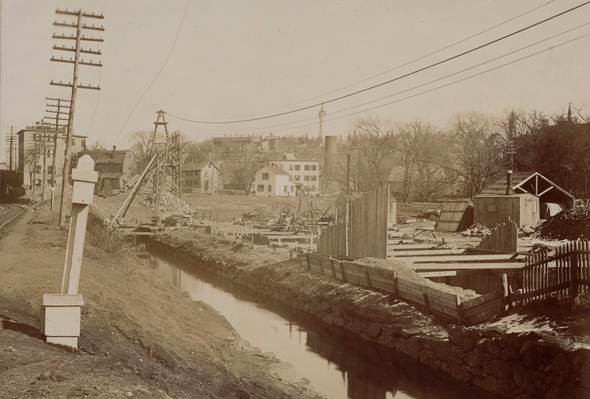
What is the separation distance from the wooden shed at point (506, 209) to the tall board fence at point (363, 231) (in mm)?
16556

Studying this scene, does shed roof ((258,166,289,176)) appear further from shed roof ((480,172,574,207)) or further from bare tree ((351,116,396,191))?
shed roof ((480,172,574,207))

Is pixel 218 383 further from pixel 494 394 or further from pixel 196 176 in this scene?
pixel 196 176

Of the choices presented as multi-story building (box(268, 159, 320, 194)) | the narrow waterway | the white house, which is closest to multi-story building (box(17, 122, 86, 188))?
the white house

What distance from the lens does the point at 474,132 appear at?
83.4 meters

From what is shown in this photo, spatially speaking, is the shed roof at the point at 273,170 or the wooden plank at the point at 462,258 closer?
the wooden plank at the point at 462,258

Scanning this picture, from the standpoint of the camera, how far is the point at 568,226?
33.2 meters

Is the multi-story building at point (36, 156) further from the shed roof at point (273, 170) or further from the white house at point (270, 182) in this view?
the shed roof at point (273, 170)

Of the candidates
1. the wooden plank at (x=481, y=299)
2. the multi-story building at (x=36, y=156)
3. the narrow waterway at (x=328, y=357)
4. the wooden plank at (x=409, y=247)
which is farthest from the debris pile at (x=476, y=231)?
the multi-story building at (x=36, y=156)

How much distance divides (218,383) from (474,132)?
76953mm

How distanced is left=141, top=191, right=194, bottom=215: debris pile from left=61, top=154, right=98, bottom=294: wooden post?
57.5 metres

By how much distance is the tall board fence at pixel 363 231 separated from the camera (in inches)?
947

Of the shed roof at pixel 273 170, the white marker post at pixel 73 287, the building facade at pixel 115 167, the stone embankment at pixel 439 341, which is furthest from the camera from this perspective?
the shed roof at pixel 273 170

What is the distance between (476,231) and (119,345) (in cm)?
3421

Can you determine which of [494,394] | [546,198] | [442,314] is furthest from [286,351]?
[546,198]
